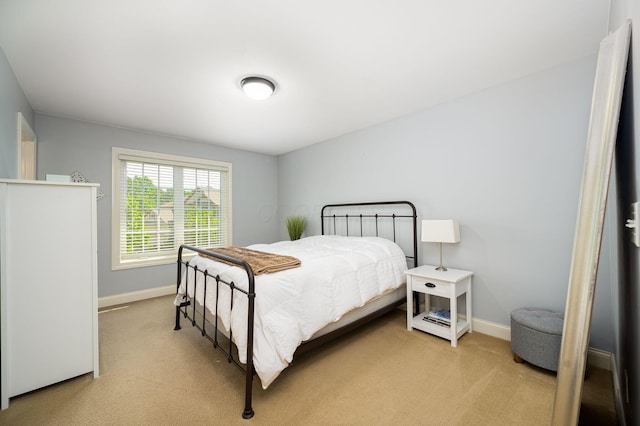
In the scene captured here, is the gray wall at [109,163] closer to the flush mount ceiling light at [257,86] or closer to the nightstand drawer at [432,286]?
the flush mount ceiling light at [257,86]

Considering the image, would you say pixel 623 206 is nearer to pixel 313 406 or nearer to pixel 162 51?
pixel 313 406

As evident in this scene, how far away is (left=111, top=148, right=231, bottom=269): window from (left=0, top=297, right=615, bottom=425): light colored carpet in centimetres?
178

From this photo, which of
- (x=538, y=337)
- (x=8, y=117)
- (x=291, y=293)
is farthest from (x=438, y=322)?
(x=8, y=117)

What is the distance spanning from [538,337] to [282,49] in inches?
114

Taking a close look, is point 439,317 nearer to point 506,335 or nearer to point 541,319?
point 506,335

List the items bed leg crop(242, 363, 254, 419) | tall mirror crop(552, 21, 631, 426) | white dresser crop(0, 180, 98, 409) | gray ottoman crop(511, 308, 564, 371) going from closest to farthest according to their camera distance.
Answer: tall mirror crop(552, 21, 631, 426)
bed leg crop(242, 363, 254, 419)
white dresser crop(0, 180, 98, 409)
gray ottoman crop(511, 308, 564, 371)

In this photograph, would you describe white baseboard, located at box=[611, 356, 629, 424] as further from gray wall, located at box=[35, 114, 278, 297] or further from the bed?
gray wall, located at box=[35, 114, 278, 297]

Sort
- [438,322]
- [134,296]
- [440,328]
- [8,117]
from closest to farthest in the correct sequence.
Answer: [8,117]
[440,328]
[438,322]
[134,296]

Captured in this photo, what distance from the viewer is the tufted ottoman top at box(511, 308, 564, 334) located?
1.98m

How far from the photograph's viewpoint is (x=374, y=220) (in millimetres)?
3777

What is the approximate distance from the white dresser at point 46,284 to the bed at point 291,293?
809 mm

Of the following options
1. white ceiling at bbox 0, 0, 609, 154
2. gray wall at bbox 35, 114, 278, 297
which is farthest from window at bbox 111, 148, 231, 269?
white ceiling at bbox 0, 0, 609, 154

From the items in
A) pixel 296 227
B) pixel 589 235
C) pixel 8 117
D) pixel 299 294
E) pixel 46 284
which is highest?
pixel 8 117

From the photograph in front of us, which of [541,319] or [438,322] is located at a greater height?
[541,319]
